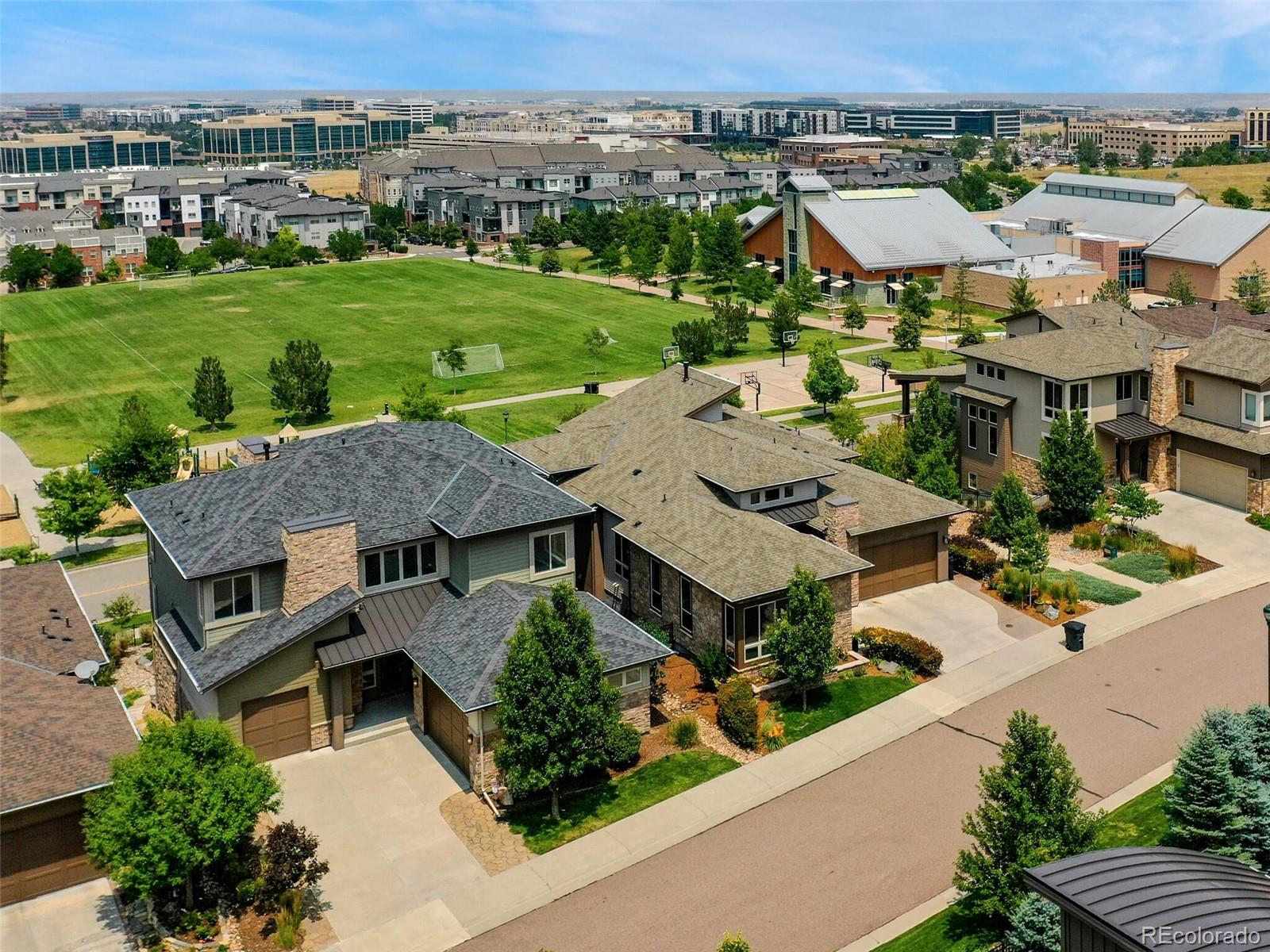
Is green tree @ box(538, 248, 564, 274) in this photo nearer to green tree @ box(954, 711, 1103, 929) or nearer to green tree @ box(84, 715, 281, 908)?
green tree @ box(84, 715, 281, 908)

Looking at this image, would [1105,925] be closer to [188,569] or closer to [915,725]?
[915,725]

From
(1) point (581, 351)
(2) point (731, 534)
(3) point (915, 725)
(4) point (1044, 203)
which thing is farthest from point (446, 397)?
(4) point (1044, 203)

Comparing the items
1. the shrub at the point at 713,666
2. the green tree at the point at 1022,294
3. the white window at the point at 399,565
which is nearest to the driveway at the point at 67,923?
the white window at the point at 399,565


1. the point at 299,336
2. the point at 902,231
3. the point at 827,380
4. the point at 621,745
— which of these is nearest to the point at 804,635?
the point at 621,745

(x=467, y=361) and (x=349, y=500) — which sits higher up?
(x=467, y=361)

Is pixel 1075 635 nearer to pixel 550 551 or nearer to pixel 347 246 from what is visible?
pixel 550 551

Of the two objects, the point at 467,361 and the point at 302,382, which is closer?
the point at 302,382

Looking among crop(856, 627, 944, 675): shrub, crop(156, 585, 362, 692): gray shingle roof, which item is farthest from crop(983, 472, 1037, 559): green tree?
crop(156, 585, 362, 692): gray shingle roof
